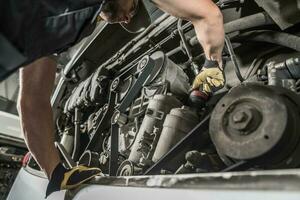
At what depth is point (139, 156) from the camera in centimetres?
157

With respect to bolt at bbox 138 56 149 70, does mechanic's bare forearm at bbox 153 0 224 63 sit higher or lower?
higher

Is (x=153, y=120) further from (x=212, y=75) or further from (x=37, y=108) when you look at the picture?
(x=37, y=108)

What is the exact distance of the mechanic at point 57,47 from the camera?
0.90 meters

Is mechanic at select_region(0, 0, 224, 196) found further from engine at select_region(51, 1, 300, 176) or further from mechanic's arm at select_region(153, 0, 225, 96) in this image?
engine at select_region(51, 1, 300, 176)

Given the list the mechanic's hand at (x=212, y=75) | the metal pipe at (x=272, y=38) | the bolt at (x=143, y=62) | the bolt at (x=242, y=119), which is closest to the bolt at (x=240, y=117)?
the bolt at (x=242, y=119)

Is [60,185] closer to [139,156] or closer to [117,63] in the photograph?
[139,156]

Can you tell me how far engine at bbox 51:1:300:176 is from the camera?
101cm

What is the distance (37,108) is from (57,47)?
0.79 metres

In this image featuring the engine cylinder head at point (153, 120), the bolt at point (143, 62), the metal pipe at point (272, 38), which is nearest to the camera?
the metal pipe at point (272, 38)

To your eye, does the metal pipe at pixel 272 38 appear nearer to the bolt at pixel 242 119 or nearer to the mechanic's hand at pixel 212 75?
the mechanic's hand at pixel 212 75

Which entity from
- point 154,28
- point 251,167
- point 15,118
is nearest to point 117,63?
point 154,28

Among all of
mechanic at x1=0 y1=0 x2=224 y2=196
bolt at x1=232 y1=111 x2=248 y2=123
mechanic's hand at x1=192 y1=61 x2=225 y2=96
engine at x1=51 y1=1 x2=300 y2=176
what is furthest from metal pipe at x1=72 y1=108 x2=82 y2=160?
bolt at x1=232 y1=111 x2=248 y2=123

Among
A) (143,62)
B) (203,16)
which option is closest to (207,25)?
(203,16)

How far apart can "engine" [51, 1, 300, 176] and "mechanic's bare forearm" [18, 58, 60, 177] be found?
20cm
